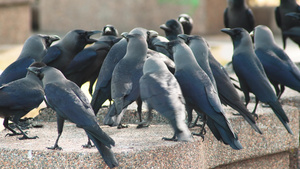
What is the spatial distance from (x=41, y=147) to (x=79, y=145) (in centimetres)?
29

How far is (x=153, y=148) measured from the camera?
151 inches

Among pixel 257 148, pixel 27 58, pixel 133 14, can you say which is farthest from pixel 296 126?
pixel 133 14

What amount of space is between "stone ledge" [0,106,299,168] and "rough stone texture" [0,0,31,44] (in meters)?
7.57

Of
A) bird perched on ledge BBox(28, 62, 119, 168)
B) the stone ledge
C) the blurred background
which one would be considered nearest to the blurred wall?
the blurred background

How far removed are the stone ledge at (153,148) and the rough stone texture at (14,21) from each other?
24.8 ft

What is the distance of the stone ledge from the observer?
370 centimetres

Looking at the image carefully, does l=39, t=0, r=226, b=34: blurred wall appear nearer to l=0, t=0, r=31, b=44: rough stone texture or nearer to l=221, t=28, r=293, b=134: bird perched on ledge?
l=0, t=0, r=31, b=44: rough stone texture

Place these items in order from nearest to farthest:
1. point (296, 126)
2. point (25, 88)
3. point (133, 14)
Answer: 1. point (25, 88)
2. point (296, 126)
3. point (133, 14)

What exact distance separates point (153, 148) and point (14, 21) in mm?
9152

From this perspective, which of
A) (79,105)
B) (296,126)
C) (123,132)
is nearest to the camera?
(79,105)

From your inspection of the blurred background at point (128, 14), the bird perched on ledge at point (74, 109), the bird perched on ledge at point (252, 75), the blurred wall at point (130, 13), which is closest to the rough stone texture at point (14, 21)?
the blurred background at point (128, 14)

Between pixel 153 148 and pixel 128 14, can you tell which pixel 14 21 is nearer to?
pixel 128 14

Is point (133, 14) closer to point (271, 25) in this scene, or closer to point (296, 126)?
point (271, 25)

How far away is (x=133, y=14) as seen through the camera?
45.8 feet
